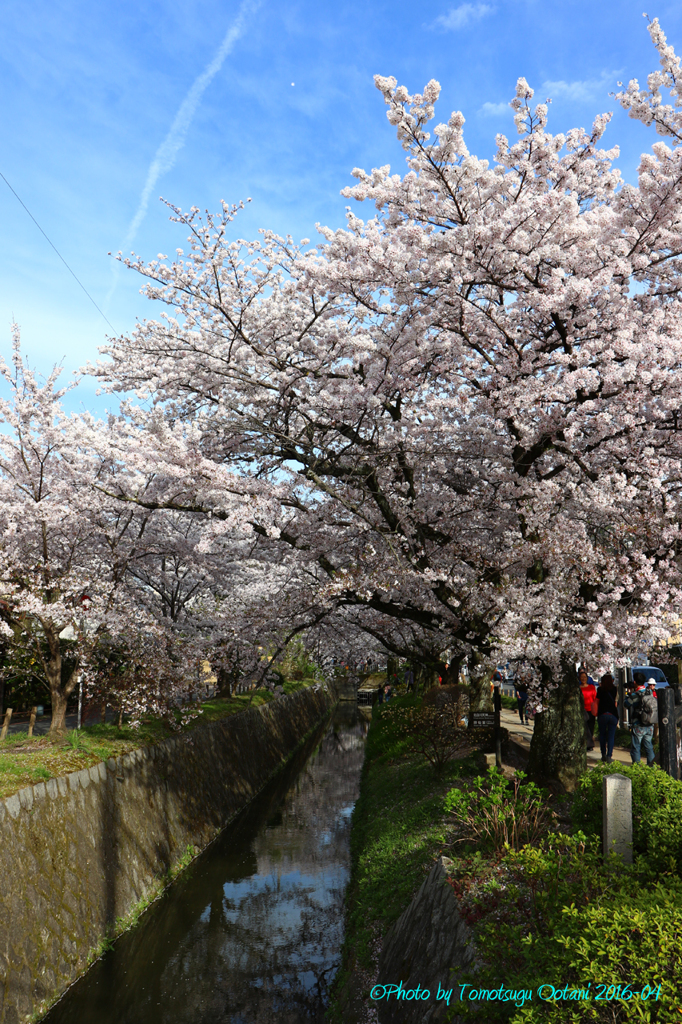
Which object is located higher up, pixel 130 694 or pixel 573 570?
pixel 573 570

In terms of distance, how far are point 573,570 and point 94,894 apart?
895 centimetres

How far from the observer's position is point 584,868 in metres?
4.91

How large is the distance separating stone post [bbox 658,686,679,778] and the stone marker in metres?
4.32

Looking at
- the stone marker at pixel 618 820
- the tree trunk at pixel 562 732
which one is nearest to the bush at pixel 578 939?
the stone marker at pixel 618 820

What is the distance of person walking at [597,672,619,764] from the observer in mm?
13336

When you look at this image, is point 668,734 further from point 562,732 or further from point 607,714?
point 607,714

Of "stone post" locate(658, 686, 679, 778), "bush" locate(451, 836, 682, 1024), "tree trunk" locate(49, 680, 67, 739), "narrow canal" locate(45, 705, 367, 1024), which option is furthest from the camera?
"tree trunk" locate(49, 680, 67, 739)

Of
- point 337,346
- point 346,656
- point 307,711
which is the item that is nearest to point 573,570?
point 337,346

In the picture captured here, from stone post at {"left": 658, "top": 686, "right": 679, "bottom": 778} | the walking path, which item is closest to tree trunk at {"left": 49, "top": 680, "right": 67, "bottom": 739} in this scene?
the walking path

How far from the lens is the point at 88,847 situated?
10625mm

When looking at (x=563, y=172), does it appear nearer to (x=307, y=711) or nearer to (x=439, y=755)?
(x=439, y=755)

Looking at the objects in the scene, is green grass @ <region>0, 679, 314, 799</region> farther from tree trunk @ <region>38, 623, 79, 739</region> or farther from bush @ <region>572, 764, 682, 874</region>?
bush @ <region>572, 764, 682, 874</region>

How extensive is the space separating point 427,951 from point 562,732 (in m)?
5.10

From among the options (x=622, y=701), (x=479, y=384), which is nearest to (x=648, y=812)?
(x=479, y=384)
